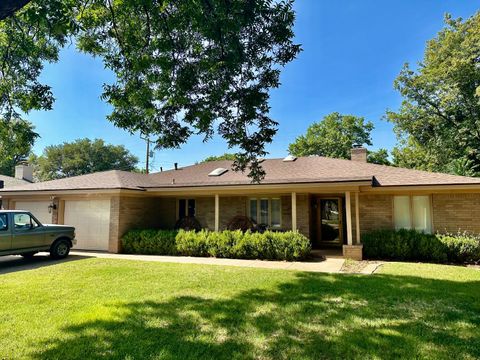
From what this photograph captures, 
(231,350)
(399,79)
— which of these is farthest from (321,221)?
(399,79)

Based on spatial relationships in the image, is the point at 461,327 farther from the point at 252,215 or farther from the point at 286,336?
the point at 252,215

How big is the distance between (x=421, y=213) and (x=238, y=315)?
10200mm

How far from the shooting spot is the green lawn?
3.80 metres

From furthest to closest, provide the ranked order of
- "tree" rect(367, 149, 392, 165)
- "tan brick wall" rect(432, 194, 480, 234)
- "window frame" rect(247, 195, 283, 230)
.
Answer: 1. "tree" rect(367, 149, 392, 165)
2. "window frame" rect(247, 195, 283, 230)
3. "tan brick wall" rect(432, 194, 480, 234)

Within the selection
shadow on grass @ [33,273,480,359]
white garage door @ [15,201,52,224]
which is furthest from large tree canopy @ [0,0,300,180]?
white garage door @ [15,201,52,224]

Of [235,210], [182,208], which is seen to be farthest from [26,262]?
[235,210]

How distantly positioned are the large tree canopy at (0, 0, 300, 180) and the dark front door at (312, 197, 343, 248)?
8.63 m

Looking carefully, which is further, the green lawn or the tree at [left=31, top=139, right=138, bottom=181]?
the tree at [left=31, top=139, right=138, bottom=181]

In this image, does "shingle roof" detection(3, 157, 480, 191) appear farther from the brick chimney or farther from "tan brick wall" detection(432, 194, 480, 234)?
the brick chimney

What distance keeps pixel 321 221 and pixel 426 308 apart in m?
9.46

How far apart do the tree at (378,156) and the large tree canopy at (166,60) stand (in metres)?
29.3

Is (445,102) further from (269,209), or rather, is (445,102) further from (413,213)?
(269,209)

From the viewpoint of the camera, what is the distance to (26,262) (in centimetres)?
1023

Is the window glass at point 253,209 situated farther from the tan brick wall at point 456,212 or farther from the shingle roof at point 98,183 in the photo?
the tan brick wall at point 456,212
